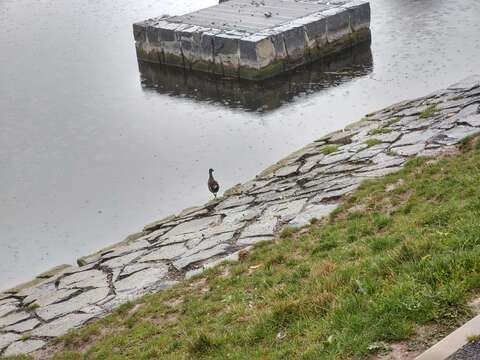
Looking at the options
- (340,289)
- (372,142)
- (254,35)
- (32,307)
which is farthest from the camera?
(254,35)

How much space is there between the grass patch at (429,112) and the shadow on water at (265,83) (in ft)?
20.1

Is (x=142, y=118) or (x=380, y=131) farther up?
(x=380, y=131)

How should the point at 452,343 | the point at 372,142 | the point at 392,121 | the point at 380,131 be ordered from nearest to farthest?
the point at 452,343 → the point at 372,142 → the point at 380,131 → the point at 392,121

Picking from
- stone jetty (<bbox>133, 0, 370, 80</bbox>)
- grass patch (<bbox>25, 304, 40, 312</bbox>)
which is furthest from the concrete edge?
stone jetty (<bbox>133, 0, 370, 80</bbox>)

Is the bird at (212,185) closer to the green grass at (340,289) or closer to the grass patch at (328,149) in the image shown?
the grass patch at (328,149)

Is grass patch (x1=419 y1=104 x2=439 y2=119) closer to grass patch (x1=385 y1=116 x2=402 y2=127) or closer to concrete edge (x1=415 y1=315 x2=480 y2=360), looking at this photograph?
grass patch (x1=385 y1=116 x2=402 y2=127)

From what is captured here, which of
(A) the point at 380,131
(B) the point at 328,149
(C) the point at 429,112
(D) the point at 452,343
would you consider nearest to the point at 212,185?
(B) the point at 328,149

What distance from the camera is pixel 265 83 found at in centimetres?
2402

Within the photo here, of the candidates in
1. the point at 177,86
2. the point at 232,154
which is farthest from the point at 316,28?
the point at 232,154

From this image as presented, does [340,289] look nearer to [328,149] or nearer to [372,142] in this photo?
[372,142]

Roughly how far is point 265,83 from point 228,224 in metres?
11.5

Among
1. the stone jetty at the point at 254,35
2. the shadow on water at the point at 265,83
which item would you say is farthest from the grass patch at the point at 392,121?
the stone jetty at the point at 254,35

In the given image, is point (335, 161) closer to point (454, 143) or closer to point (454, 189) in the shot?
point (454, 143)

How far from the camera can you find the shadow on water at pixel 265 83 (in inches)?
894
